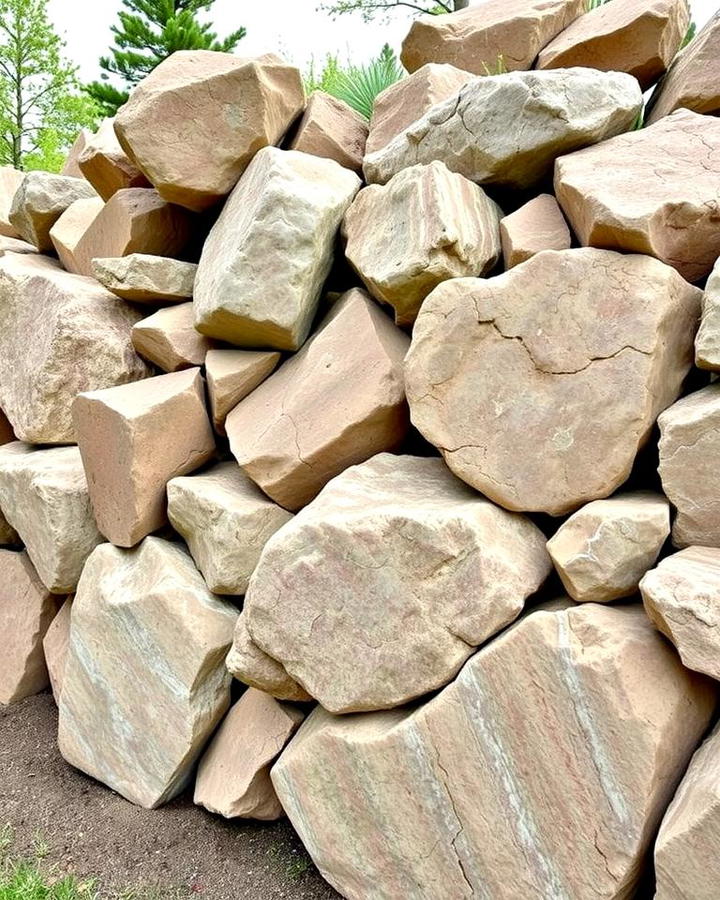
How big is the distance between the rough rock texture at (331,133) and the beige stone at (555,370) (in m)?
1.03

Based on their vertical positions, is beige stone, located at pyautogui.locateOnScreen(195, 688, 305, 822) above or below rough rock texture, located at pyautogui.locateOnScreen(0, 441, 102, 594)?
below

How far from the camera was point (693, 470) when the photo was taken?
5.37 feet

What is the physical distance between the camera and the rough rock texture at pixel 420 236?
77.8 inches

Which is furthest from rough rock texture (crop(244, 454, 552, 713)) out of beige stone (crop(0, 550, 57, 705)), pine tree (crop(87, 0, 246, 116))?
pine tree (crop(87, 0, 246, 116))

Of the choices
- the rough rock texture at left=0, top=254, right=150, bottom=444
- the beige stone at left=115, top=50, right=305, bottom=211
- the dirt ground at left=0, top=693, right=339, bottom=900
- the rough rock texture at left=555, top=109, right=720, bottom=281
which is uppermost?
the beige stone at left=115, top=50, right=305, bottom=211

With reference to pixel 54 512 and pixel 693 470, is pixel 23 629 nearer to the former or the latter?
pixel 54 512

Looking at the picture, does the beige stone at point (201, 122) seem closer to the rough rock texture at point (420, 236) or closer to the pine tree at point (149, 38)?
the rough rock texture at point (420, 236)

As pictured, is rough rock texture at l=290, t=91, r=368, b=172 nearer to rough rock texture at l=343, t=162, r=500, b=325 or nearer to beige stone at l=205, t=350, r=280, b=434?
rough rock texture at l=343, t=162, r=500, b=325

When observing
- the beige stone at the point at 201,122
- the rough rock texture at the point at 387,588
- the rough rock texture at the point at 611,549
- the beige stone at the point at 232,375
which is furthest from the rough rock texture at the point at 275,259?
the rough rock texture at the point at 611,549

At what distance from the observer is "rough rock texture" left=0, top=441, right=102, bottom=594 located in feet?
8.27

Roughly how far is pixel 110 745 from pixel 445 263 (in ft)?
5.53

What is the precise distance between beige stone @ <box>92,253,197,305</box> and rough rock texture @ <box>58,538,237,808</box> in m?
0.84

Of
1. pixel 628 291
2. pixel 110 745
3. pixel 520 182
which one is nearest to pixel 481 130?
pixel 520 182

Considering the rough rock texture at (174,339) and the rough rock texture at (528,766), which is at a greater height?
the rough rock texture at (174,339)
